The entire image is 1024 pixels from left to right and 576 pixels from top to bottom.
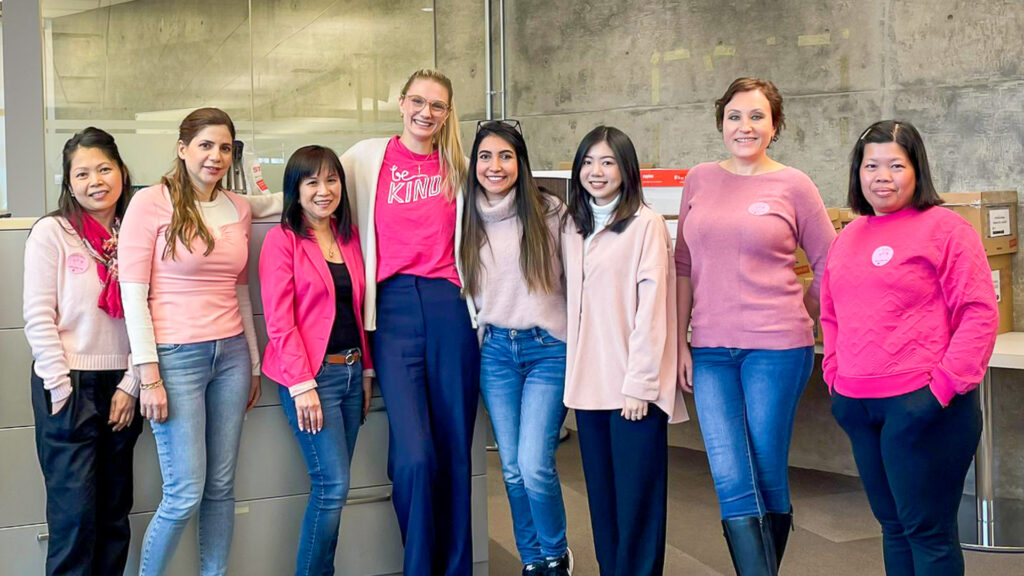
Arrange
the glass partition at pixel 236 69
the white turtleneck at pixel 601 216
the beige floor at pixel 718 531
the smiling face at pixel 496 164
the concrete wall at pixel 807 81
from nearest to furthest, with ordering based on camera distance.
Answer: the white turtleneck at pixel 601 216 < the smiling face at pixel 496 164 < the beige floor at pixel 718 531 < the concrete wall at pixel 807 81 < the glass partition at pixel 236 69

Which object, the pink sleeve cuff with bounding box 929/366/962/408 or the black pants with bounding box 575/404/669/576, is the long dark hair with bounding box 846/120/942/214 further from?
the black pants with bounding box 575/404/669/576

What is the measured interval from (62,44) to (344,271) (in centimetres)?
362

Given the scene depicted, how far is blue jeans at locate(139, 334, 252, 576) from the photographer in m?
2.76

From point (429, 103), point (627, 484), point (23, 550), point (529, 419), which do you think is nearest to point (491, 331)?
point (529, 419)

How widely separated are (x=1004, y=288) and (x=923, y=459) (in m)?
2.24

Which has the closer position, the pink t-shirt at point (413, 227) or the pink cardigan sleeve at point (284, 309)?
the pink cardigan sleeve at point (284, 309)

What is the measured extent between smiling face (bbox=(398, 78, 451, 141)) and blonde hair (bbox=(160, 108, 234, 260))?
527 mm

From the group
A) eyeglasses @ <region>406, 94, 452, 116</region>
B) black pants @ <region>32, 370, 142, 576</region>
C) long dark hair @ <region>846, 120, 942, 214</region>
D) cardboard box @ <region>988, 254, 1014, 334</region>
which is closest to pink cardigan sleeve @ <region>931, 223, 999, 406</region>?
long dark hair @ <region>846, 120, 942, 214</region>

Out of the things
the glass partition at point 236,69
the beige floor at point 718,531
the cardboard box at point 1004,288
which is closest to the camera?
the beige floor at point 718,531

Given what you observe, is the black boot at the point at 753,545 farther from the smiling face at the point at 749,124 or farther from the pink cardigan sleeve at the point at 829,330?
the smiling face at the point at 749,124

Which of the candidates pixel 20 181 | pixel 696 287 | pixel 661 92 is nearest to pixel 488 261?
pixel 696 287

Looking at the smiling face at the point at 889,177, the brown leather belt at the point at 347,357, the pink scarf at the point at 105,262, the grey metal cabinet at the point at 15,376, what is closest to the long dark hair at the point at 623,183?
the smiling face at the point at 889,177

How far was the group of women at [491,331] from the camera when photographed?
247cm

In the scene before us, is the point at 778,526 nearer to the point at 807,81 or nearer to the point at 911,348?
the point at 911,348
